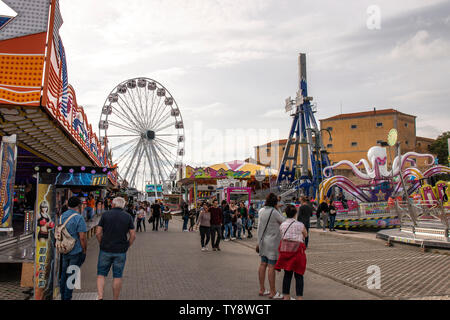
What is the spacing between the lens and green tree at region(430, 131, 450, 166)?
66000mm

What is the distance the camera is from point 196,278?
870cm

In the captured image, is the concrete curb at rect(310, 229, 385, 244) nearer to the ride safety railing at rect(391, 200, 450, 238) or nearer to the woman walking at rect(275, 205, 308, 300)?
the ride safety railing at rect(391, 200, 450, 238)

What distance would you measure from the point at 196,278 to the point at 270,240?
2.33m

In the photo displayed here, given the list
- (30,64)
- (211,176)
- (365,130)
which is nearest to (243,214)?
(30,64)

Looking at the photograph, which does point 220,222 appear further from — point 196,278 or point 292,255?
point 292,255

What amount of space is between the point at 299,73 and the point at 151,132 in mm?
18307

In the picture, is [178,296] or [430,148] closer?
[178,296]

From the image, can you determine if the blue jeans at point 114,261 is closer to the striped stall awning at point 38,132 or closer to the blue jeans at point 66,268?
the blue jeans at point 66,268

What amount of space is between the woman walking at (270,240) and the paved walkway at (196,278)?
0.81ft

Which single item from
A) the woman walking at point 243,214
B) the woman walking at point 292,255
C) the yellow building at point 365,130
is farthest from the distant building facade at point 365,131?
the woman walking at point 292,255

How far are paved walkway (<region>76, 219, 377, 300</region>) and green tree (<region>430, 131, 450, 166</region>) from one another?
61890 millimetres

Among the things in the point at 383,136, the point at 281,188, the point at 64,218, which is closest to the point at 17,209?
the point at 64,218

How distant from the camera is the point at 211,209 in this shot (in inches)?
553
